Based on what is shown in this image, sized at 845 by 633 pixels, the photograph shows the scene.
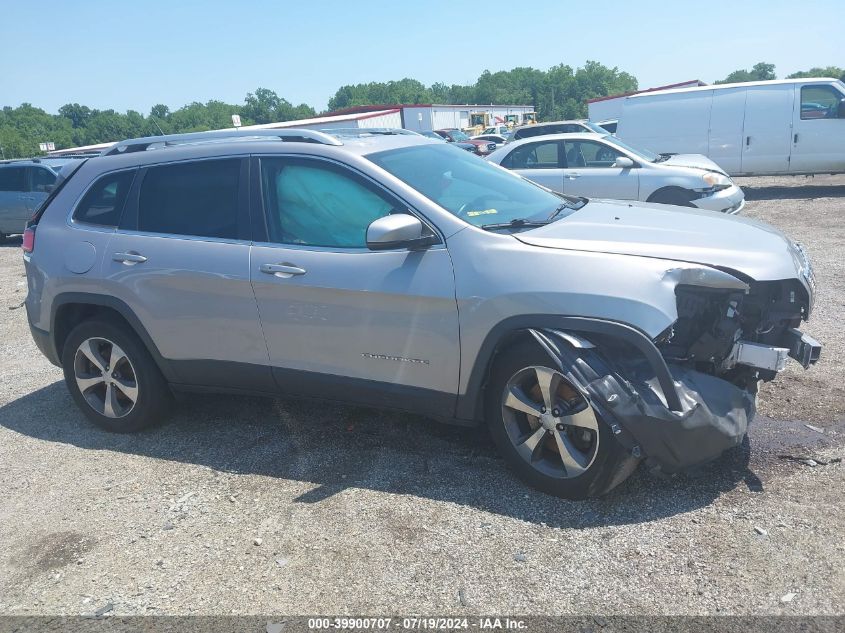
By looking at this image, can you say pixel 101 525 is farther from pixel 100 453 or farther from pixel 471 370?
pixel 471 370

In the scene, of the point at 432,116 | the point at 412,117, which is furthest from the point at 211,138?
the point at 432,116

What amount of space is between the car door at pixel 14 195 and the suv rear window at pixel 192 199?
13.3m

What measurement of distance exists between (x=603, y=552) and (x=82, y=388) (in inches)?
145

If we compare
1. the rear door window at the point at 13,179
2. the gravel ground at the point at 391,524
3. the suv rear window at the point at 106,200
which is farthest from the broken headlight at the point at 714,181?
the rear door window at the point at 13,179

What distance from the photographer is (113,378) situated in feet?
15.2

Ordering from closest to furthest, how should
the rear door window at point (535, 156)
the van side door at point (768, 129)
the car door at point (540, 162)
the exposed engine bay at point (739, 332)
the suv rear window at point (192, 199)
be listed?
the exposed engine bay at point (739, 332)
the suv rear window at point (192, 199)
the car door at point (540, 162)
the rear door window at point (535, 156)
the van side door at point (768, 129)

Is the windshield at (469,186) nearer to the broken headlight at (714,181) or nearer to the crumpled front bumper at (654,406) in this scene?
the crumpled front bumper at (654,406)

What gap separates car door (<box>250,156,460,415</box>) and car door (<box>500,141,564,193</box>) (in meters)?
7.37

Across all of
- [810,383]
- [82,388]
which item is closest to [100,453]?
[82,388]

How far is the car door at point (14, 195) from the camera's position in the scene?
15.6 m

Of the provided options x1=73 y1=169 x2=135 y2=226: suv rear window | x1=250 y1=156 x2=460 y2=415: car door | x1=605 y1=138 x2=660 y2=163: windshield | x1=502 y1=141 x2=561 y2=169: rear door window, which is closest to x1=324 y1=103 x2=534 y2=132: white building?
x1=502 y1=141 x2=561 y2=169: rear door window

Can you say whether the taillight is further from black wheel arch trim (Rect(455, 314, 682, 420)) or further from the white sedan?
the white sedan

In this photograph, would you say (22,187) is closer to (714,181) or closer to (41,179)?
(41,179)

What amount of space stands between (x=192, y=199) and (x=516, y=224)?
2.11 meters
